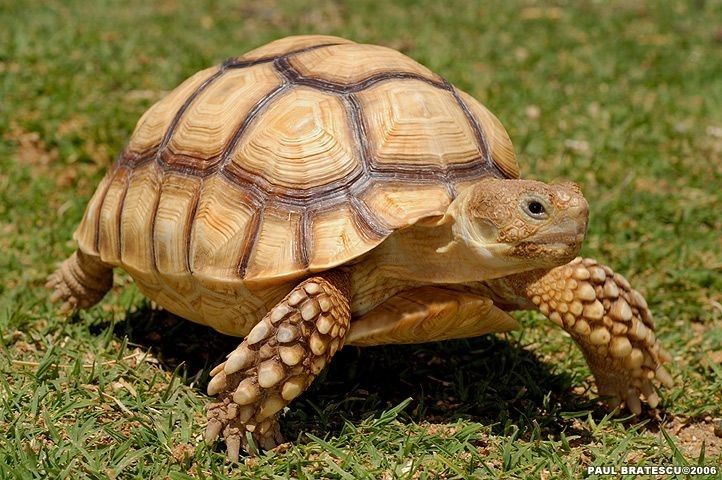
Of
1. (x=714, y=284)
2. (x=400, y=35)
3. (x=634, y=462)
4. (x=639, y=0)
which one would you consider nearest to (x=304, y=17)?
(x=400, y=35)

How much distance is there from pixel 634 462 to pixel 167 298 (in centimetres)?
173

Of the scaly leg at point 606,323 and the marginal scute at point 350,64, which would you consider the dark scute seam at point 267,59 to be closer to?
the marginal scute at point 350,64

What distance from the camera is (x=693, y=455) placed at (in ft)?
9.39

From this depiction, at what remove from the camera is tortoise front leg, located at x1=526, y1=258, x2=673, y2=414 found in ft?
9.53

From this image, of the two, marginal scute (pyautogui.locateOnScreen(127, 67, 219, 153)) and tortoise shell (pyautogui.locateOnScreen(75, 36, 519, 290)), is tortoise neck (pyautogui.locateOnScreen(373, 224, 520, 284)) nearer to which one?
tortoise shell (pyautogui.locateOnScreen(75, 36, 519, 290))

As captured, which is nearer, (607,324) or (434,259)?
(434,259)

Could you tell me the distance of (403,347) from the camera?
352 centimetres

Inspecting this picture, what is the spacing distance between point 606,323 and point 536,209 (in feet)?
2.04

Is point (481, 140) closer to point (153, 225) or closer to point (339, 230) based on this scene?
point (339, 230)

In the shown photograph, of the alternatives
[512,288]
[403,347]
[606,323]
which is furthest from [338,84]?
[606,323]

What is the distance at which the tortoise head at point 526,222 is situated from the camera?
2559 mm

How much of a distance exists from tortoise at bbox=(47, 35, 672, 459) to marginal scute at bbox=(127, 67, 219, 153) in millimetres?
12

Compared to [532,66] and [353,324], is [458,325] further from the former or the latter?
[532,66]

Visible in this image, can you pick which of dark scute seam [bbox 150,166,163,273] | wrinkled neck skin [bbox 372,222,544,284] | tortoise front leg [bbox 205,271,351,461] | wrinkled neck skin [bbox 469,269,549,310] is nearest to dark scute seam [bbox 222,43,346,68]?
dark scute seam [bbox 150,166,163,273]
